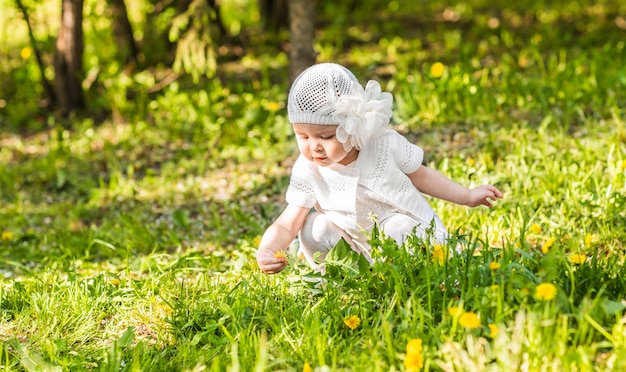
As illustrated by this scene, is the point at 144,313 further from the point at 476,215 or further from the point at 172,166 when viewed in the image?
the point at 172,166

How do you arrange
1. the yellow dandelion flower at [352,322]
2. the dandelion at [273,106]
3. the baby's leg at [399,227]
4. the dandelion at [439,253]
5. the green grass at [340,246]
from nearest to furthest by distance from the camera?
the green grass at [340,246]
the yellow dandelion flower at [352,322]
the dandelion at [439,253]
the baby's leg at [399,227]
the dandelion at [273,106]

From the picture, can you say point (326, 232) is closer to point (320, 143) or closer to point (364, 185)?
point (364, 185)

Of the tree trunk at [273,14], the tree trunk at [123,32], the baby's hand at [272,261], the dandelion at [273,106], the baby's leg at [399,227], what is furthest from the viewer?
the tree trunk at [273,14]

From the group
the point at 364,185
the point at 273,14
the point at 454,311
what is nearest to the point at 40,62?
the point at 273,14

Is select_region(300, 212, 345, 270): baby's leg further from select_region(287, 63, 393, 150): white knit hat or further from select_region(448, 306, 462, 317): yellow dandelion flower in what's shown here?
select_region(448, 306, 462, 317): yellow dandelion flower

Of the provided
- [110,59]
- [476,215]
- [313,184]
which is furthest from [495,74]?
[110,59]

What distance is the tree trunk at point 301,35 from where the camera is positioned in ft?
17.3

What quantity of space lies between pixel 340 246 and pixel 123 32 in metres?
4.65

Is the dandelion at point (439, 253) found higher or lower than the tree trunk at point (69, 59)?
lower

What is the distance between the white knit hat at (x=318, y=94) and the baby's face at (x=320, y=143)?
4 centimetres

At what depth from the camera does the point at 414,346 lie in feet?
6.83

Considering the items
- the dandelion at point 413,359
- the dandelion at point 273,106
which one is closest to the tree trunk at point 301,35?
the dandelion at point 273,106

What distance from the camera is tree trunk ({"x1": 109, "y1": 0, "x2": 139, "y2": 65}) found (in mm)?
6578

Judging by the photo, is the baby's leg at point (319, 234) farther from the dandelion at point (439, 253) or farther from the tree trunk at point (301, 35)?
the tree trunk at point (301, 35)
